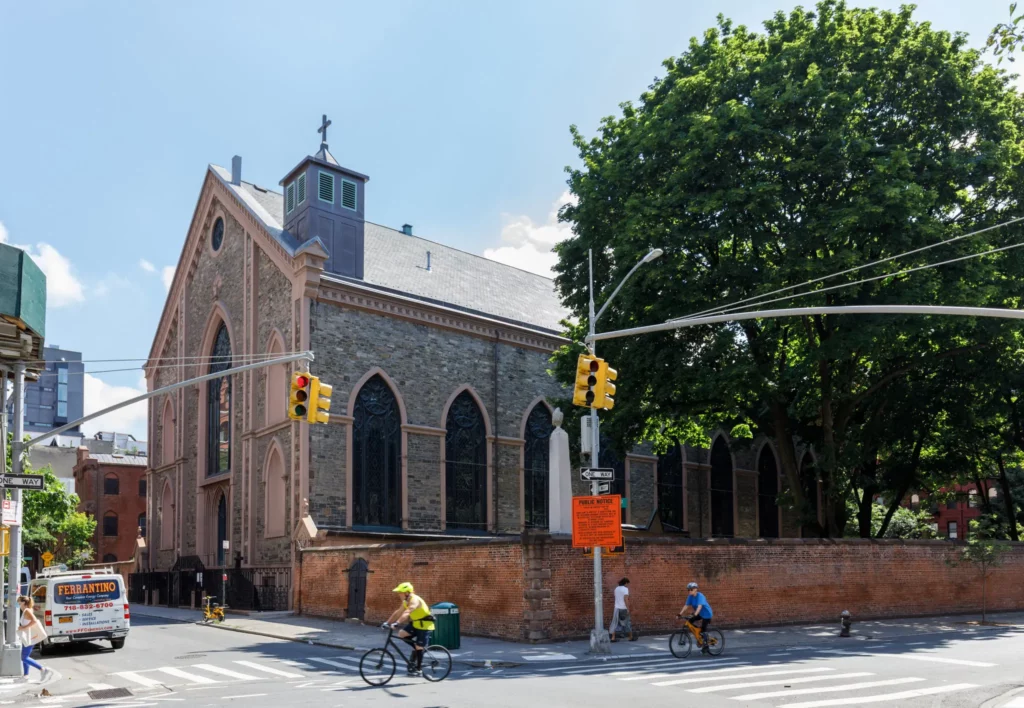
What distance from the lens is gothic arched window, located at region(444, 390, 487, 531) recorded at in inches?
1506

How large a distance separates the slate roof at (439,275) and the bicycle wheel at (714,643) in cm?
2097

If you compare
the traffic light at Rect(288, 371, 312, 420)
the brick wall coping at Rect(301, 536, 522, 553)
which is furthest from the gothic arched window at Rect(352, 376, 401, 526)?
the traffic light at Rect(288, 371, 312, 420)

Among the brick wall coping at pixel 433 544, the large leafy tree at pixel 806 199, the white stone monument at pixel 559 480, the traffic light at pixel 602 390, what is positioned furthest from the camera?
the large leafy tree at pixel 806 199

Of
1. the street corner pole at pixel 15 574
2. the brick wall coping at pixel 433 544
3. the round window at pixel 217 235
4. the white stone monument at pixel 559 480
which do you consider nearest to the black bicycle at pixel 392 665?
the white stone monument at pixel 559 480

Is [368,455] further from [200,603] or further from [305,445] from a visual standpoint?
[200,603]

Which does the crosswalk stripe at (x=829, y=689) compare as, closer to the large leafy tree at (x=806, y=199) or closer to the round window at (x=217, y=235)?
the large leafy tree at (x=806, y=199)

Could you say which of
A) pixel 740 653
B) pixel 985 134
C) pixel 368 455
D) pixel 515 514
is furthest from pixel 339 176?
pixel 740 653

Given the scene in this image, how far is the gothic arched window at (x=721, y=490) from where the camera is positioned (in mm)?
50500

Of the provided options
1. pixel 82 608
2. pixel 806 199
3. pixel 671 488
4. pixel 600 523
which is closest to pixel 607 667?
pixel 600 523

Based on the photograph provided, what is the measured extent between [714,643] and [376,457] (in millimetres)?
18702

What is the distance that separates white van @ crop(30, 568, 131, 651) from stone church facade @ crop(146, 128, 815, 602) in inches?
400

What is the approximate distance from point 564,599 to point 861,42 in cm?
1704

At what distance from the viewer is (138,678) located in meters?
17.9

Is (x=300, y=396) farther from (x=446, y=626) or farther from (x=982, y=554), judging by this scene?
(x=982, y=554)
